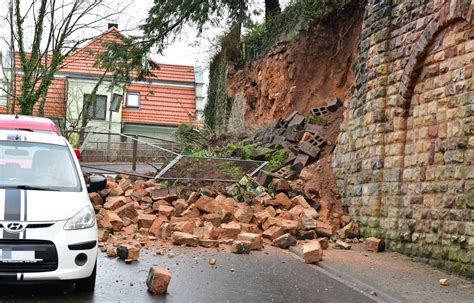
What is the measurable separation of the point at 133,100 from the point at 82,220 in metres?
34.4

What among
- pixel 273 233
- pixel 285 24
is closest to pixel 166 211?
pixel 273 233

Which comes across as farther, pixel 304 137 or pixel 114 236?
pixel 304 137

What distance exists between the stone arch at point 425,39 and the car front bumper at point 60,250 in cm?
644

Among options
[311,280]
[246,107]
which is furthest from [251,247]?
[246,107]

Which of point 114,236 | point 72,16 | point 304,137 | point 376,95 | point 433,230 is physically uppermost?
point 72,16

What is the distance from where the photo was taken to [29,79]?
973 inches

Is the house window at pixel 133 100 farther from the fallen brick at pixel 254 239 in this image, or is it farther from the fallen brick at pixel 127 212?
the fallen brick at pixel 254 239

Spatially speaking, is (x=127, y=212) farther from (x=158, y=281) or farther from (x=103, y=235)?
(x=158, y=281)

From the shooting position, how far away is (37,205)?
7.31 metres

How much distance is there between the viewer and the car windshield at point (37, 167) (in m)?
7.95

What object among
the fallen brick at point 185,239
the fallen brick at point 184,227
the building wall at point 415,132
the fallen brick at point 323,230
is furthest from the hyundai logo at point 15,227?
the fallen brick at point 323,230

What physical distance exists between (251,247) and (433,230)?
3068 mm

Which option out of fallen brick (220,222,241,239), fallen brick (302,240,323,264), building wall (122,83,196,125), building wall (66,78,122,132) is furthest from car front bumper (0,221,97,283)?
building wall (122,83,196,125)

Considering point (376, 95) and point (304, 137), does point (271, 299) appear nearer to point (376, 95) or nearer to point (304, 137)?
point (376, 95)
